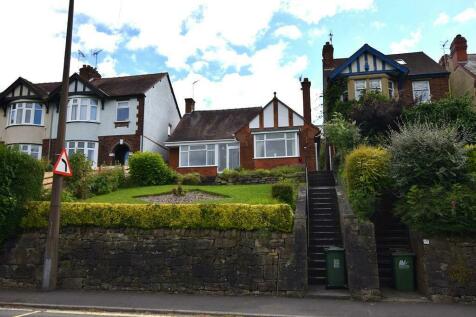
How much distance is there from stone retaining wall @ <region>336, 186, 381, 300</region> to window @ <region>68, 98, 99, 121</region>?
2173 centimetres

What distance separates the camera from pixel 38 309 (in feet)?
28.6

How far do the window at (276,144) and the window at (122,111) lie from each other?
9.45 m

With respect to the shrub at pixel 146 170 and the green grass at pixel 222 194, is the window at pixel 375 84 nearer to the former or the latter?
the green grass at pixel 222 194

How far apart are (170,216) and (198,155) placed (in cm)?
1636

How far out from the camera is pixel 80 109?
87.2 feet

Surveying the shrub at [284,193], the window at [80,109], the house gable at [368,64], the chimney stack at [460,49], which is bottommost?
the shrub at [284,193]

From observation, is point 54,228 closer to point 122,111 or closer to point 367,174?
point 367,174

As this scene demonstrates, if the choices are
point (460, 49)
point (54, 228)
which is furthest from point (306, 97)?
point (54, 228)

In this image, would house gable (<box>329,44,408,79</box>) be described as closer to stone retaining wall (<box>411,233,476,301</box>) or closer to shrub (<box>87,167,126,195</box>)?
shrub (<box>87,167,126,195</box>)

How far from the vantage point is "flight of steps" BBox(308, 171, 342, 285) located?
10.9 meters

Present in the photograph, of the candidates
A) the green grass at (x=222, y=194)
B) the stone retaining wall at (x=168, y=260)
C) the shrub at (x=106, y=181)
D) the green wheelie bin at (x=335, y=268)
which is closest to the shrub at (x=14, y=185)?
the stone retaining wall at (x=168, y=260)

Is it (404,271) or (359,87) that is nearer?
(404,271)

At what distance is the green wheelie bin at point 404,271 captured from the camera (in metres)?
10.0

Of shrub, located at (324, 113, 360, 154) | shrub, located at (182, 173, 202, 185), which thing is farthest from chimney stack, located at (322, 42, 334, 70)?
shrub, located at (182, 173, 202, 185)
